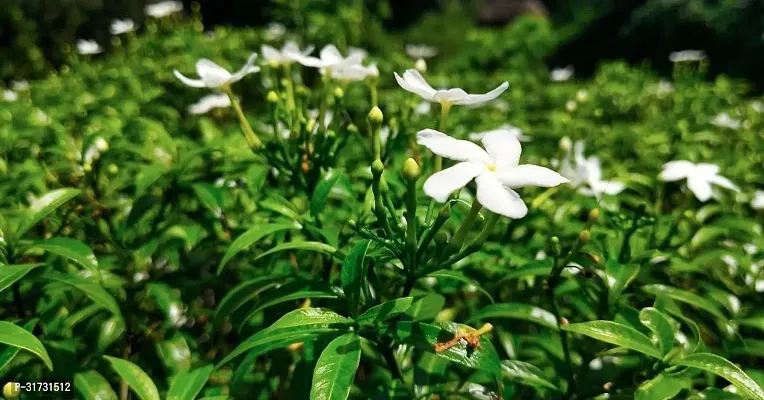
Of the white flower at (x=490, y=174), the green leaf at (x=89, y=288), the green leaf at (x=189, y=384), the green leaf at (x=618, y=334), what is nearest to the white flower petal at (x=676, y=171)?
the green leaf at (x=618, y=334)

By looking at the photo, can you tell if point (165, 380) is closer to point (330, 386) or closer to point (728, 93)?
point (330, 386)

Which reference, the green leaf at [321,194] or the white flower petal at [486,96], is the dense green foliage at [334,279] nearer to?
the green leaf at [321,194]

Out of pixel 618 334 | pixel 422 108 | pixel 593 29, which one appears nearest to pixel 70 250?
pixel 618 334

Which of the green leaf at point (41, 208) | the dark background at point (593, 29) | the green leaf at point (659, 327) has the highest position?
the green leaf at point (659, 327)

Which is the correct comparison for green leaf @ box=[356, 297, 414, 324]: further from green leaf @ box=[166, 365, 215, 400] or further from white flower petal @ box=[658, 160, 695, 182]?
white flower petal @ box=[658, 160, 695, 182]

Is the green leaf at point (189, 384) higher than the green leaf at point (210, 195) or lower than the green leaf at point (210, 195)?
lower

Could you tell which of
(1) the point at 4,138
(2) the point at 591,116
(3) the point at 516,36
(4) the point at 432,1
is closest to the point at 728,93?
(2) the point at 591,116

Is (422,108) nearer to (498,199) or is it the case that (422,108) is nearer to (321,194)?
(321,194)
